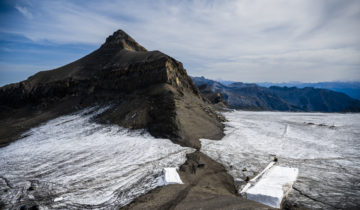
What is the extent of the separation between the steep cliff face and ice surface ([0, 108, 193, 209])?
2243 mm

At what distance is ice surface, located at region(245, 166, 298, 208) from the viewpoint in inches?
246

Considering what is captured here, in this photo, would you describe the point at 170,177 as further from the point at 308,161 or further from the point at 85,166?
the point at 308,161

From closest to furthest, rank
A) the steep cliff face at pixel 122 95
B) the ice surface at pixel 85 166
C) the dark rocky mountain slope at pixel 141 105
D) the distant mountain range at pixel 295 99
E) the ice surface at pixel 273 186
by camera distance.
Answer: the ice surface at pixel 273 186
the dark rocky mountain slope at pixel 141 105
the ice surface at pixel 85 166
the steep cliff face at pixel 122 95
the distant mountain range at pixel 295 99

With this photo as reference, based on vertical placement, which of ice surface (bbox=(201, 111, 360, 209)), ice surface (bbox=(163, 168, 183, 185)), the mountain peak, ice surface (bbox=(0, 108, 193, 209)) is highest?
the mountain peak

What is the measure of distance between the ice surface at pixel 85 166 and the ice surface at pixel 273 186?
12.8 feet

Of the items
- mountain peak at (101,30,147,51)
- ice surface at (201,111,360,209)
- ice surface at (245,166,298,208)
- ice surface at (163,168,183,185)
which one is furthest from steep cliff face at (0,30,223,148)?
ice surface at (245,166,298,208)

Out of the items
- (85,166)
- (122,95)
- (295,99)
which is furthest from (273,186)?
(295,99)

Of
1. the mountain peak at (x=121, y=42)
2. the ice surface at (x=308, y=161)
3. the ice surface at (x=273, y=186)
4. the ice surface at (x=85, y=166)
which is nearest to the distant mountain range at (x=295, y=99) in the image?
the mountain peak at (x=121, y=42)

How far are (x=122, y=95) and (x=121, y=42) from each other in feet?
72.2

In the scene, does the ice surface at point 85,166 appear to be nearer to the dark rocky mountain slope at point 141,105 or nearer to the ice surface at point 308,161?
the dark rocky mountain slope at point 141,105

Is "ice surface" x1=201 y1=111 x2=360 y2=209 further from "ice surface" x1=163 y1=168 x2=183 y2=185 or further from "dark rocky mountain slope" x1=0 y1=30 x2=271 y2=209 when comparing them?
"ice surface" x1=163 y1=168 x2=183 y2=185

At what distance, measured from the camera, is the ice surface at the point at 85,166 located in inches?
291

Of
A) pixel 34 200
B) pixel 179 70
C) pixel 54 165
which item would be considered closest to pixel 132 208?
pixel 34 200

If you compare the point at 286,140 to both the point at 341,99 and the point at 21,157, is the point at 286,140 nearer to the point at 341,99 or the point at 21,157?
the point at 21,157
